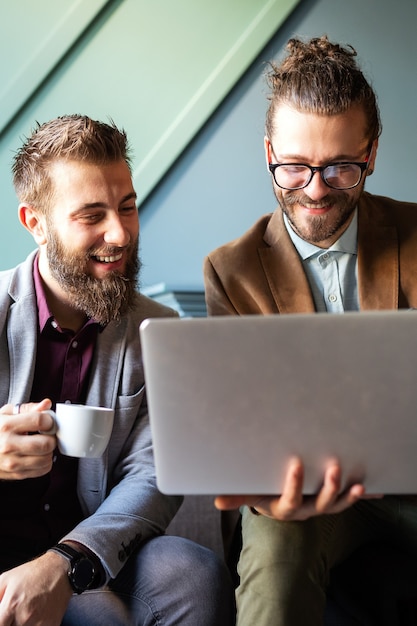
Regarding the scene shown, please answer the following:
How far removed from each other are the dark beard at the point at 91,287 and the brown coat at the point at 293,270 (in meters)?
0.19

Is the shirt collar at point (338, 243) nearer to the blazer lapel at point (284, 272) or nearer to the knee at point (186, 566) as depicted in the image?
the blazer lapel at point (284, 272)

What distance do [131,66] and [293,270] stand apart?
100 centimetres

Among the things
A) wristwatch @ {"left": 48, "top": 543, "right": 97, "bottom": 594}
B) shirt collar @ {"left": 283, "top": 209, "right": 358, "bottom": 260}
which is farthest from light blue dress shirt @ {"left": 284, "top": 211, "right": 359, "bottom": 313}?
wristwatch @ {"left": 48, "top": 543, "right": 97, "bottom": 594}

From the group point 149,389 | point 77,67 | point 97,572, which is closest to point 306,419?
point 149,389

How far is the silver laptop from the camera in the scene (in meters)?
1.04

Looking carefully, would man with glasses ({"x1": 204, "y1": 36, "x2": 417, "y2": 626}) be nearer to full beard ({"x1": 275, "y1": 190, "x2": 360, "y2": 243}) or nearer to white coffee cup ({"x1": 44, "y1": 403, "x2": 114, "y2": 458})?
full beard ({"x1": 275, "y1": 190, "x2": 360, "y2": 243})

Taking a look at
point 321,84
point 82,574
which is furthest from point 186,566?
point 321,84

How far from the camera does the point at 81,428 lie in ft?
4.34

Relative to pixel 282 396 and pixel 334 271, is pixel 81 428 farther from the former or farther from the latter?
pixel 334 271

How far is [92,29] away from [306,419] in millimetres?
1674

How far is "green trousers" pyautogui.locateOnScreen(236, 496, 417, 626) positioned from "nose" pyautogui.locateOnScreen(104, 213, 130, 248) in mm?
596

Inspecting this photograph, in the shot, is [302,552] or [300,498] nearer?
[300,498]

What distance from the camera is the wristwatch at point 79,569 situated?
142cm

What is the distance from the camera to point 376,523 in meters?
1.61
